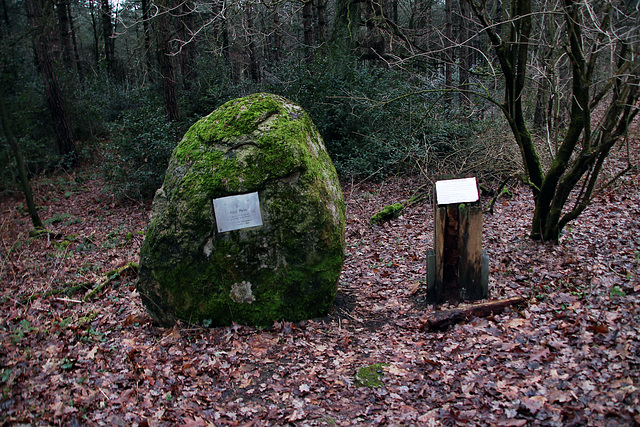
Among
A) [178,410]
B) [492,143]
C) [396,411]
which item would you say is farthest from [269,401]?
[492,143]

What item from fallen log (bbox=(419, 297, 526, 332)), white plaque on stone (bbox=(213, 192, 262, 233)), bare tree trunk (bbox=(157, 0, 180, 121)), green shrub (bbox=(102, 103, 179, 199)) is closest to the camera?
fallen log (bbox=(419, 297, 526, 332))

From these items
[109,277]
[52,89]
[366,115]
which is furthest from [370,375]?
[52,89]

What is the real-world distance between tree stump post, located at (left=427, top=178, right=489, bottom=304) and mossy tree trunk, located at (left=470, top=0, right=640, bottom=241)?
4.81 ft

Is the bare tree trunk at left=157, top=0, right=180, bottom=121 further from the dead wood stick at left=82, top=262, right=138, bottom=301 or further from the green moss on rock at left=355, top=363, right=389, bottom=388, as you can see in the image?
the green moss on rock at left=355, top=363, right=389, bottom=388

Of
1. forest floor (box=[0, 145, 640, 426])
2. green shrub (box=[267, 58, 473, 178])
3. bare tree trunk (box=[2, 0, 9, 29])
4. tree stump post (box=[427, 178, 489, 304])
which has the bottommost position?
forest floor (box=[0, 145, 640, 426])

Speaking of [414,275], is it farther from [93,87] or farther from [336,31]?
[93,87]

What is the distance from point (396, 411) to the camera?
3154 mm

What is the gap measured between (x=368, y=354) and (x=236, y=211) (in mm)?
1990

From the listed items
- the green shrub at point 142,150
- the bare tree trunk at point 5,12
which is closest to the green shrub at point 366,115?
the green shrub at point 142,150

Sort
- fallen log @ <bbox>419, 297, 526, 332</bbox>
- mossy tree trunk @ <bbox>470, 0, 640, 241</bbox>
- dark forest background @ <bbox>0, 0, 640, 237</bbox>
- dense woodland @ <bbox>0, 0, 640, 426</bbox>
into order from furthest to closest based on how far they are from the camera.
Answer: dark forest background @ <bbox>0, 0, 640, 237</bbox> < mossy tree trunk @ <bbox>470, 0, 640, 241</bbox> < fallen log @ <bbox>419, 297, 526, 332</bbox> < dense woodland @ <bbox>0, 0, 640, 426</bbox>

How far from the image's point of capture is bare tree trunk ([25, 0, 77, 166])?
42.1 ft

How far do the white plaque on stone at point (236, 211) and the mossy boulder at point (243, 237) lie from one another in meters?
0.05

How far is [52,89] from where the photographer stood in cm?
1380

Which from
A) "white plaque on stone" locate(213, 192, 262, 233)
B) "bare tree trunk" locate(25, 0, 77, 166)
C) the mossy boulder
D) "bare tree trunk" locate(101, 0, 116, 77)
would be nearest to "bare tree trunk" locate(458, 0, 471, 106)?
the mossy boulder
